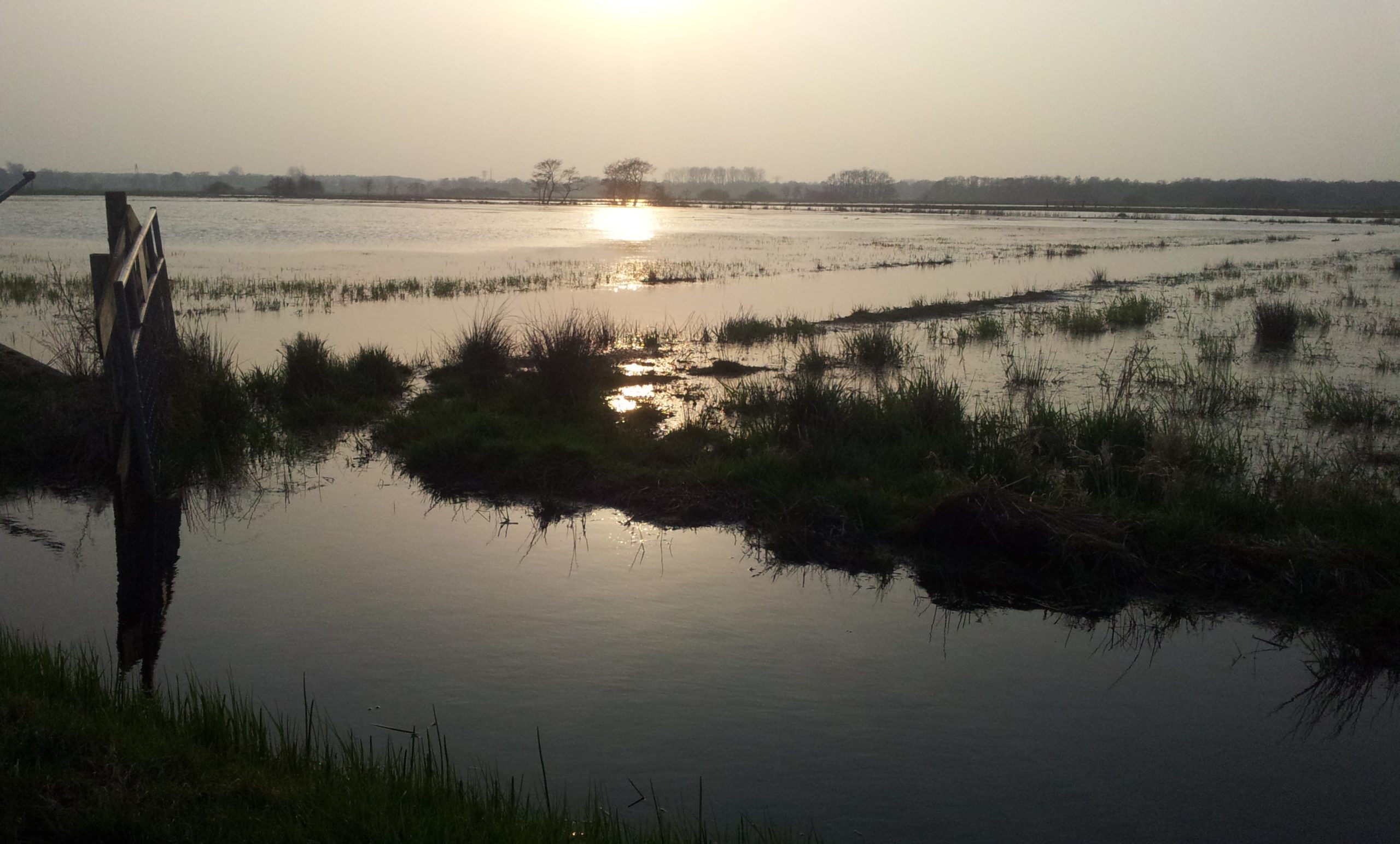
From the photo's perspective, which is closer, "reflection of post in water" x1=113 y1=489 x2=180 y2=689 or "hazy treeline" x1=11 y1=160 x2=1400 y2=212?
"reflection of post in water" x1=113 y1=489 x2=180 y2=689

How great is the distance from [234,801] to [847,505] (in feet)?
17.0

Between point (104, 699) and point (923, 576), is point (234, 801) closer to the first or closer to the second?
point (104, 699)

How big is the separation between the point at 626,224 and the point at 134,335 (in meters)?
64.9

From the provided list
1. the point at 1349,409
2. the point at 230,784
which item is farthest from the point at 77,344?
the point at 1349,409

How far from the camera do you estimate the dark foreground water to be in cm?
443

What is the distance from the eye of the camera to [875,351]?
15.0m

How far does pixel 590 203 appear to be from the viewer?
138875 mm

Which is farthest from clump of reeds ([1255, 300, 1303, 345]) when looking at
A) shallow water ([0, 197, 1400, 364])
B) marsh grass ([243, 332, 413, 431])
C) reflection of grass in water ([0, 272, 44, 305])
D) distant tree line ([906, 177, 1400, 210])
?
distant tree line ([906, 177, 1400, 210])

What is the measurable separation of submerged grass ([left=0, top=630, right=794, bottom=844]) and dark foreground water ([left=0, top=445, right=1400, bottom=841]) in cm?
32

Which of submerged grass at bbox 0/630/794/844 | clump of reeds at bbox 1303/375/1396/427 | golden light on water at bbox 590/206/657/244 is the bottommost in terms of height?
submerged grass at bbox 0/630/794/844

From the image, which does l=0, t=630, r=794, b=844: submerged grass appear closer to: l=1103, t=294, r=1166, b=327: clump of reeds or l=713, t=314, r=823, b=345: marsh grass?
l=713, t=314, r=823, b=345: marsh grass

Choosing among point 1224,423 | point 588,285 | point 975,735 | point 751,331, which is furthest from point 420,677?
point 588,285

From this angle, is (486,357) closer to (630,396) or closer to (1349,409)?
(630,396)

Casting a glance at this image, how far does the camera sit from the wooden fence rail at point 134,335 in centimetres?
759
